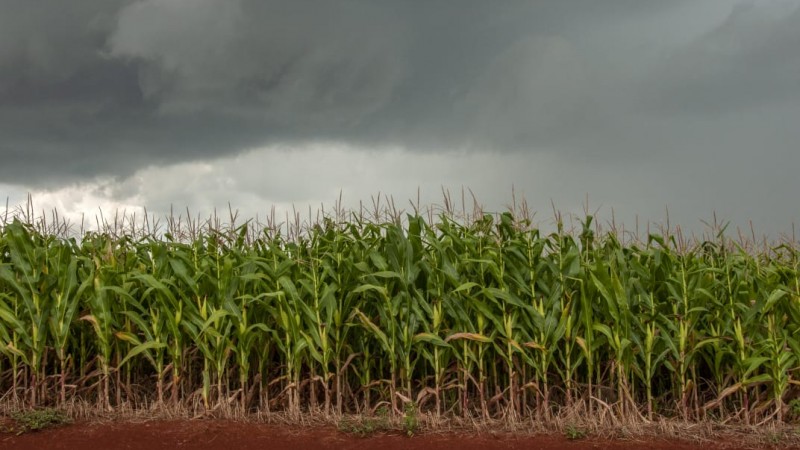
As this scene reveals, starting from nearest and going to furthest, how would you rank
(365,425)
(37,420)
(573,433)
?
(573,433) → (365,425) → (37,420)

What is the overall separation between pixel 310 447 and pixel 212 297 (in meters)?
2.30

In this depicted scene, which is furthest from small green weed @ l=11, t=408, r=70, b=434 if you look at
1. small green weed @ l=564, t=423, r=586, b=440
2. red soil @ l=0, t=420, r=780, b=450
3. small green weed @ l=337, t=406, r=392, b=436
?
small green weed @ l=564, t=423, r=586, b=440

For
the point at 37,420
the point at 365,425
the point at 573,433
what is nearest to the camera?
the point at 573,433

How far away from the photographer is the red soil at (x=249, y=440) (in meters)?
7.02

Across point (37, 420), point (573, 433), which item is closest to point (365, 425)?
point (573, 433)

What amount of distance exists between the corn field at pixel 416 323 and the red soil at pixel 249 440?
43 centimetres

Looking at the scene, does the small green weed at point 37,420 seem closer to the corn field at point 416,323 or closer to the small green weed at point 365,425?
the corn field at point 416,323

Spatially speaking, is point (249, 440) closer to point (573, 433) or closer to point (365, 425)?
point (365, 425)

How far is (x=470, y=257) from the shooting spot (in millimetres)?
8086

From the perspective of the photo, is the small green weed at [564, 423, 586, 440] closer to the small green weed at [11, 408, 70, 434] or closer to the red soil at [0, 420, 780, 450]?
the red soil at [0, 420, 780, 450]

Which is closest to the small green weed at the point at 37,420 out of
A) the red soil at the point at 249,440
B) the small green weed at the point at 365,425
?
the red soil at the point at 249,440

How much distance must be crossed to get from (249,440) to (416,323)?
2.15 m

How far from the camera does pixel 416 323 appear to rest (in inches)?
306

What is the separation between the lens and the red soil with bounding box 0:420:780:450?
7023 mm
